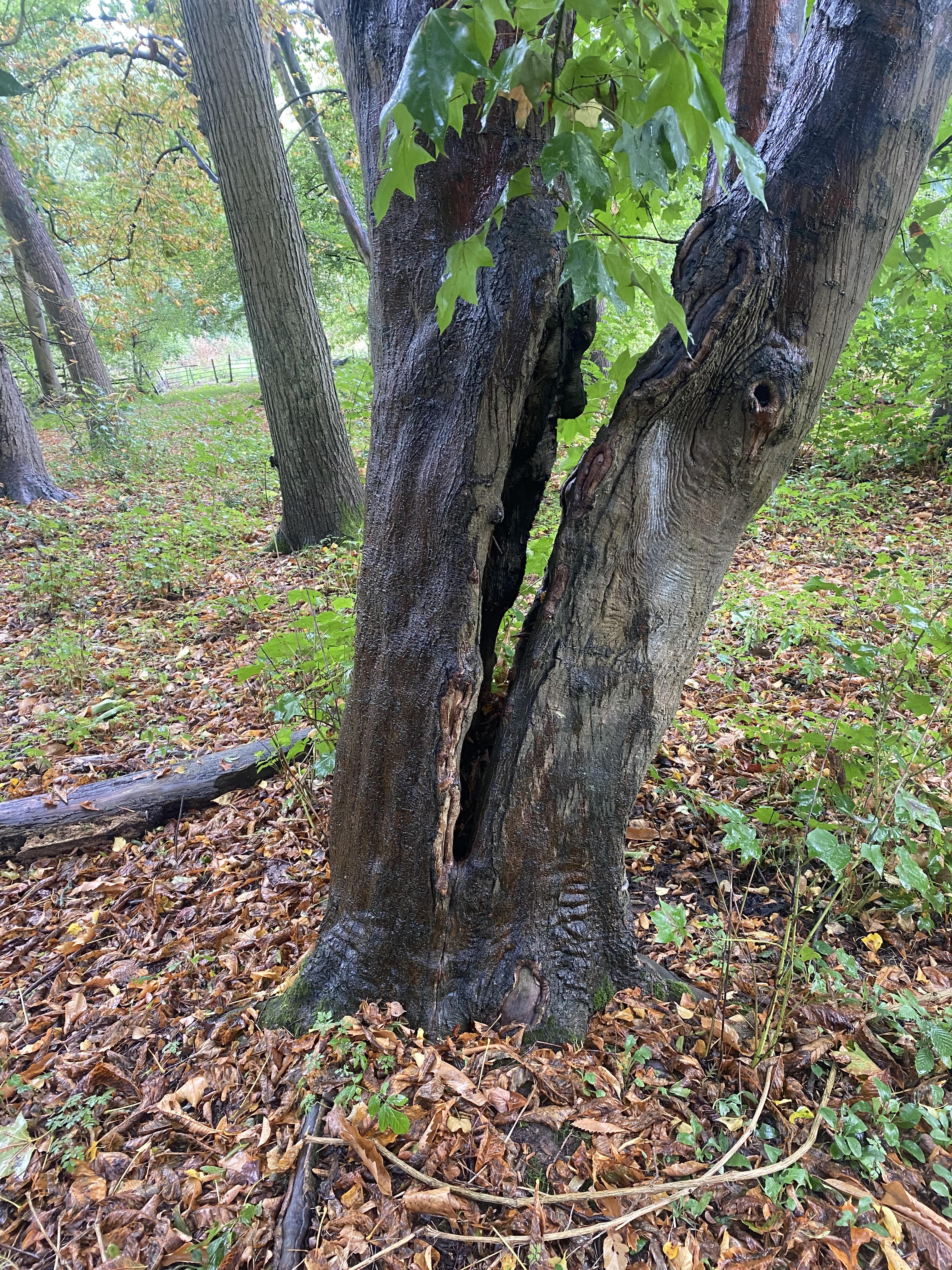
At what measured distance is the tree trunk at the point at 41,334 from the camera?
10.0 metres

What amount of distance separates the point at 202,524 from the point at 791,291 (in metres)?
6.32

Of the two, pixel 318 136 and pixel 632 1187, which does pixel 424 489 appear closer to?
pixel 632 1187

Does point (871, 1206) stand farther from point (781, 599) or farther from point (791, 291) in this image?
point (781, 599)

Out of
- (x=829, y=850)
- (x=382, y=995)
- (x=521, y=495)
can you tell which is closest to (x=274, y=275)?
(x=521, y=495)

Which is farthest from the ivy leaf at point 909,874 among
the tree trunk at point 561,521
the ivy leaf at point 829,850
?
the tree trunk at point 561,521

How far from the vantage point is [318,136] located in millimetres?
10367

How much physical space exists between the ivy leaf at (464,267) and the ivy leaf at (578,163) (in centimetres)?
16

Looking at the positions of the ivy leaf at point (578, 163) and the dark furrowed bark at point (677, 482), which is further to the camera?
the dark furrowed bark at point (677, 482)

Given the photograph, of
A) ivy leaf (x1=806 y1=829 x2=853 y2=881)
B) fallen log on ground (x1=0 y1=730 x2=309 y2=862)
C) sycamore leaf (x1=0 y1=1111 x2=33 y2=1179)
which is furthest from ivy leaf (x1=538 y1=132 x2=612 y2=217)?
sycamore leaf (x1=0 y1=1111 x2=33 y2=1179)

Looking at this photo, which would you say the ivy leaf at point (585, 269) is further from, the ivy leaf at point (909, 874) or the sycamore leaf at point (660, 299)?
Answer: the ivy leaf at point (909, 874)

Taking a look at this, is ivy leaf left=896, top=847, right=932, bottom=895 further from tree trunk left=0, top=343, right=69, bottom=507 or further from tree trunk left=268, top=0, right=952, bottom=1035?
tree trunk left=0, top=343, right=69, bottom=507

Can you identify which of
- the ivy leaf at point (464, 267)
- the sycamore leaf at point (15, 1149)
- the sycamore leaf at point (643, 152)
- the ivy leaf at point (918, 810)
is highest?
the sycamore leaf at point (643, 152)

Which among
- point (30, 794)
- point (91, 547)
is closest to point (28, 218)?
point (91, 547)

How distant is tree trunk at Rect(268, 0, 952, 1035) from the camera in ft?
4.85
